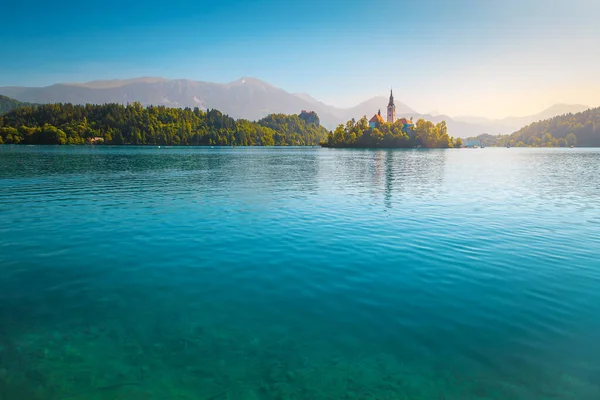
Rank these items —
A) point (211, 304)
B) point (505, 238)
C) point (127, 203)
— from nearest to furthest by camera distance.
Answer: point (211, 304)
point (505, 238)
point (127, 203)

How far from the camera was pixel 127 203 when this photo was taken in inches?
1237

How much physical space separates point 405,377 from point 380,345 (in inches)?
53.9

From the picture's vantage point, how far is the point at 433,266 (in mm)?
16016

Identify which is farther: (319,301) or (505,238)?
(505,238)

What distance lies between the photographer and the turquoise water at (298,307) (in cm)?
822

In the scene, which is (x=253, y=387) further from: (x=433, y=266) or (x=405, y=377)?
(x=433, y=266)

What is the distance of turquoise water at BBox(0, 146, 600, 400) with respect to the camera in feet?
27.0

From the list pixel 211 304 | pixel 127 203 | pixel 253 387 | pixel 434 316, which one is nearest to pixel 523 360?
pixel 434 316

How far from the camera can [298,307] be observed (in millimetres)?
12000

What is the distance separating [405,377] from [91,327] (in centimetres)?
903

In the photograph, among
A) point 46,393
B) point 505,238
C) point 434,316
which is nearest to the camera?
point 46,393

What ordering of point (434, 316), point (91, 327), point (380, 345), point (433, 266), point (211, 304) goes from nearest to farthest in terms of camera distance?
point (380, 345) → point (91, 327) → point (434, 316) → point (211, 304) → point (433, 266)

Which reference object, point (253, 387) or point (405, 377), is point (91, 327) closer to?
point (253, 387)

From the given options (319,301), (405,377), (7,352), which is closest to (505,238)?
(319,301)
